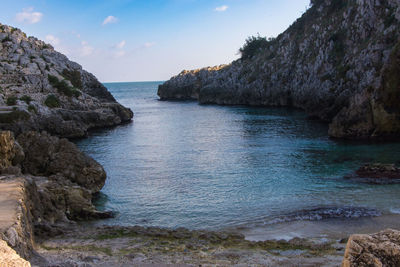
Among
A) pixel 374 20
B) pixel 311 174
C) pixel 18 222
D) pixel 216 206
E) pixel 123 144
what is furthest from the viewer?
pixel 374 20

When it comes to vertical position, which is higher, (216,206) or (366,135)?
(366,135)

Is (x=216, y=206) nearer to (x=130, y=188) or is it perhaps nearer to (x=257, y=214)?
(x=257, y=214)

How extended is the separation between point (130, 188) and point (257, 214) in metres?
8.90

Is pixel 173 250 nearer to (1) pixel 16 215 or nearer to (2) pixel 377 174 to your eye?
(1) pixel 16 215

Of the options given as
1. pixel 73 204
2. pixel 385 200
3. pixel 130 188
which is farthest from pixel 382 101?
pixel 73 204

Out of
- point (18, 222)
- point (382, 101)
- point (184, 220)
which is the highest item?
point (382, 101)

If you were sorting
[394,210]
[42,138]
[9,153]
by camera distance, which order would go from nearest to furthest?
1. [394,210]
2. [9,153]
3. [42,138]

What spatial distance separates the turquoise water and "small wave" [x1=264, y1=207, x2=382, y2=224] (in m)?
0.04

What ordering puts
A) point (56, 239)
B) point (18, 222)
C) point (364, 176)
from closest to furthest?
point (18, 222), point (56, 239), point (364, 176)

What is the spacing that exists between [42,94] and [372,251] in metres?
53.5

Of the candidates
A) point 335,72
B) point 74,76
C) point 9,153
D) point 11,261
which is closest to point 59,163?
point 9,153

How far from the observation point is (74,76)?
215 feet

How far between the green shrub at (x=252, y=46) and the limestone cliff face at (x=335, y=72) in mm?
7443

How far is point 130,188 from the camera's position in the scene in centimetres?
2239
